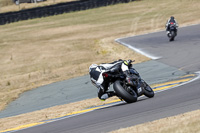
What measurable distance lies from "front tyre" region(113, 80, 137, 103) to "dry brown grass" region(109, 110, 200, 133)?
5.48 feet

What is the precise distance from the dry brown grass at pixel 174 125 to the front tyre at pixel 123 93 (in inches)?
65.7

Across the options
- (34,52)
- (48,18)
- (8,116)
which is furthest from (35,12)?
(8,116)

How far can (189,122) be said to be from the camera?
21.6 ft

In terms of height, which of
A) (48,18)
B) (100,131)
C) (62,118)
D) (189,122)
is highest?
(189,122)

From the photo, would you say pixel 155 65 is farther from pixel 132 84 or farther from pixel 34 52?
pixel 34 52

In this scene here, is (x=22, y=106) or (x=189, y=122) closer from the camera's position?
(x=189, y=122)

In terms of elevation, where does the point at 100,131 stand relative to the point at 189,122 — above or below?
below

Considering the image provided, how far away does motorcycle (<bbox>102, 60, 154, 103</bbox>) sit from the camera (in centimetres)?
886

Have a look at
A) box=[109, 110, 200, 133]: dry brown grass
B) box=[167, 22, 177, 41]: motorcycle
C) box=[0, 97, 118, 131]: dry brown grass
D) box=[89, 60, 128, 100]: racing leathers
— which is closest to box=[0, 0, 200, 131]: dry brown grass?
box=[0, 97, 118, 131]: dry brown grass

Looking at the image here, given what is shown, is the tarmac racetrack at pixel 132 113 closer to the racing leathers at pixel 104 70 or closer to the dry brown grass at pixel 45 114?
the racing leathers at pixel 104 70

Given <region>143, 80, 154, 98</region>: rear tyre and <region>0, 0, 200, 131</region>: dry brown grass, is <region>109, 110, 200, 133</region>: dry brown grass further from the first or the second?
<region>0, 0, 200, 131</region>: dry brown grass

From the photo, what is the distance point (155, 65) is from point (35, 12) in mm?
26046

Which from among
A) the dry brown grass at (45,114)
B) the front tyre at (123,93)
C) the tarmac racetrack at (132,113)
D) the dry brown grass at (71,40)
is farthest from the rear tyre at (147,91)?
the dry brown grass at (71,40)

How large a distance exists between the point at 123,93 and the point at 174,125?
92.9 inches
